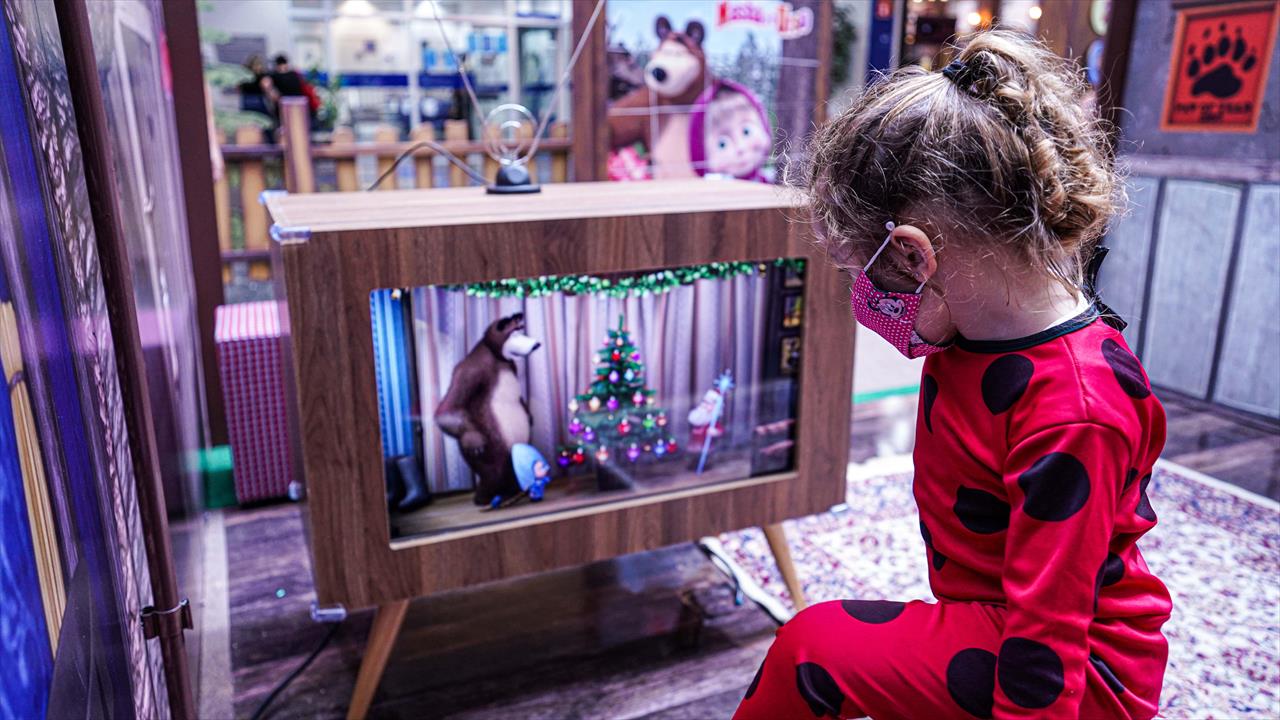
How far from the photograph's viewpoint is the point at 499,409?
1532 millimetres

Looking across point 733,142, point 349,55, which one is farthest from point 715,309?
point 349,55

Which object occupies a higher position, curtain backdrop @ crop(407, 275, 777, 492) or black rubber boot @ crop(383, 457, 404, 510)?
curtain backdrop @ crop(407, 275, 777, 492)

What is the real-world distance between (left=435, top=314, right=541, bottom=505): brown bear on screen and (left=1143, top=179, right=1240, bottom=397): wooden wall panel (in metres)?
2.45

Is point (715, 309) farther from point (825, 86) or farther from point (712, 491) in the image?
point (825, 86)

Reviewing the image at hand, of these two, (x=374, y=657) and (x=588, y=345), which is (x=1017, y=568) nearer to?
(x=588, y=345)

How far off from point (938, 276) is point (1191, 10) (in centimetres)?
268

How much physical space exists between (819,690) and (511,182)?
118 centimetres

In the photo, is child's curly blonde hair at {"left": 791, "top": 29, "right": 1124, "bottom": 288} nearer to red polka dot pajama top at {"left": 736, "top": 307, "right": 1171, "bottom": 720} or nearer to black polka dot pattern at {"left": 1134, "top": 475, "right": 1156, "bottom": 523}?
red polka dot pajama top at {"left": 736, "top": 307, "right": 1171, "bottom": 720}

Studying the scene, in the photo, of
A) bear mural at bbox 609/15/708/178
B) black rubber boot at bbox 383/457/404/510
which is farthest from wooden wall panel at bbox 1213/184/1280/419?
black rubber boot at bbox 383/457/404/510

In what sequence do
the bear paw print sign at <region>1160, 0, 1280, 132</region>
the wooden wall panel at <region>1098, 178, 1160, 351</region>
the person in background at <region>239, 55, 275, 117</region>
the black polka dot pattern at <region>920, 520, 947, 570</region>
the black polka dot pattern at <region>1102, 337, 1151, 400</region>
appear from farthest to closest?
the person in background at <region>239, 55, 275, 117</region> < the wooden wall panel at <region>1098, 178, 1160, 351</region> < the bear paw print sign at <region>1160, 0, 1280, 132</region> < the black polka dot pattern at <region>920, 520, 947, 570</region> < the black polka dot pattern at <region>1102, 337, 1151, 400</region>

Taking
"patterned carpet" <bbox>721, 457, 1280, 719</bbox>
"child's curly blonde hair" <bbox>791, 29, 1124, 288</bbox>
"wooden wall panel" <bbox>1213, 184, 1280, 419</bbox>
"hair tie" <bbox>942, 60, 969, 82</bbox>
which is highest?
"hair tie" <bbox>942, 60, 969, 82</bbox>

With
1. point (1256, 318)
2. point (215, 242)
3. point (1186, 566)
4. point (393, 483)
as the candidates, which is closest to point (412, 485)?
point (393, 483)

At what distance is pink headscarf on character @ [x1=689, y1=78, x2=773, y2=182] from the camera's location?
2988mm

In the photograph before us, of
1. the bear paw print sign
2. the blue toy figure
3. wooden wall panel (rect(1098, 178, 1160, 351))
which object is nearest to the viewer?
the blue toy figure
